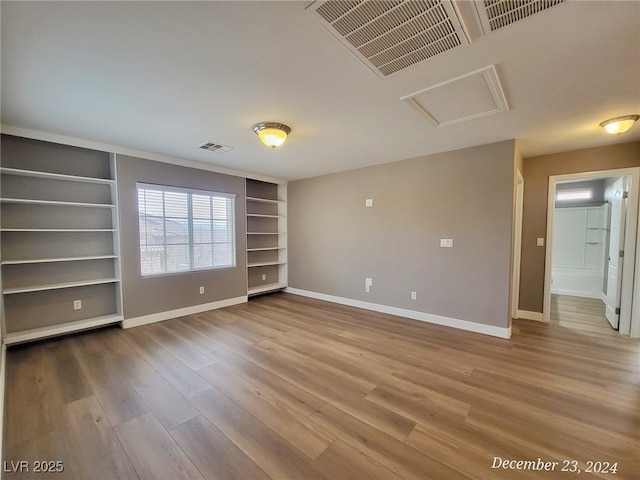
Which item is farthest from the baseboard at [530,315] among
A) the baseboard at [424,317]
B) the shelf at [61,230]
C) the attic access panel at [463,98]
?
the shelf at [61,230]

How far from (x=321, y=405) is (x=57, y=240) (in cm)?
379

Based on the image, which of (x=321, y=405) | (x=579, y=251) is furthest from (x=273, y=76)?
(x=579, y=251)

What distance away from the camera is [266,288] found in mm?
5418

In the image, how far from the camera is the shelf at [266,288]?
5145 mm

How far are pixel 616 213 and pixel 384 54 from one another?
4.59m

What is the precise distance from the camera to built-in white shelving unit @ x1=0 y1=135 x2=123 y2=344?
9.63ft

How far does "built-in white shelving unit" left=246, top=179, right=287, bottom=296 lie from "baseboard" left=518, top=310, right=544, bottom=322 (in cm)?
433

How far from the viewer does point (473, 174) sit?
3.40 meters

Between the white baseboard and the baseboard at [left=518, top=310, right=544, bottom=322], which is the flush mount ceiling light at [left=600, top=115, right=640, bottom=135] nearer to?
the baseboard at [left=518, top=310, right=544, bottom=322]

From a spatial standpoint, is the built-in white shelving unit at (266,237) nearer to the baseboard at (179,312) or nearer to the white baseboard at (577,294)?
the baseboard at (179,312)

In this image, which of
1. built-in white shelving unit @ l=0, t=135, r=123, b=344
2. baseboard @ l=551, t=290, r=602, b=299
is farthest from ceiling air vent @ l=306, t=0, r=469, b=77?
baseboard @ l=551, t=290, r=602, b=299

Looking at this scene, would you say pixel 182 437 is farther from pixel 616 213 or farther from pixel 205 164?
pixel 616 213

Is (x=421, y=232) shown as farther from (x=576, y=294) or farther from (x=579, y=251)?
(x=579, y=251)

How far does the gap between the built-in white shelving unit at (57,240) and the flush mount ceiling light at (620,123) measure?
579cm
